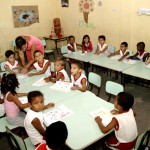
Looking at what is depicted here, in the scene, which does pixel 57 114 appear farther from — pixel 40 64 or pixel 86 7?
Result: pixel 86 7

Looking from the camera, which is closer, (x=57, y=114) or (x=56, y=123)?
(x=56, y=123)

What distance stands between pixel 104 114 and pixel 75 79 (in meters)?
1.15

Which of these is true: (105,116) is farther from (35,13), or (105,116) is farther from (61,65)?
(35,13)

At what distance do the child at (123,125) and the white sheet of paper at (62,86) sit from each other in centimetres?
103

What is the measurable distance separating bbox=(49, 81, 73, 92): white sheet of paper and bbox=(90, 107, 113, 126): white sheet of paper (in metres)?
0.77

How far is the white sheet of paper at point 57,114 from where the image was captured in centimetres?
240

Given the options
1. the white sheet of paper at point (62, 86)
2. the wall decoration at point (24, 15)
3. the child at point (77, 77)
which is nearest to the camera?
the white sheet of paper at point (62, 86)

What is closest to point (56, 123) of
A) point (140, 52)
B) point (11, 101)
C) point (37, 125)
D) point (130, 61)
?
point (37, 125)

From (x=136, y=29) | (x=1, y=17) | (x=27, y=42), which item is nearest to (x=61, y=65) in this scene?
(x=27, y=42)

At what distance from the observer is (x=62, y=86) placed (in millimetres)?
3287

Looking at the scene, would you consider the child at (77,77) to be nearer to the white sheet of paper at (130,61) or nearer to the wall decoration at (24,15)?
the white sheet of paper at (130,61)

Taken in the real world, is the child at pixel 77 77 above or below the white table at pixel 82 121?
above

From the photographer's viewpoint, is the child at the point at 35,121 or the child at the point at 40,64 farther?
the child at the point at 40,64

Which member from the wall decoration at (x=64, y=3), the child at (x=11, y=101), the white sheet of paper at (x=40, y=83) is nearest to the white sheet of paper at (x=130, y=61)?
the white sheet of paper at (x=40, y=83)
